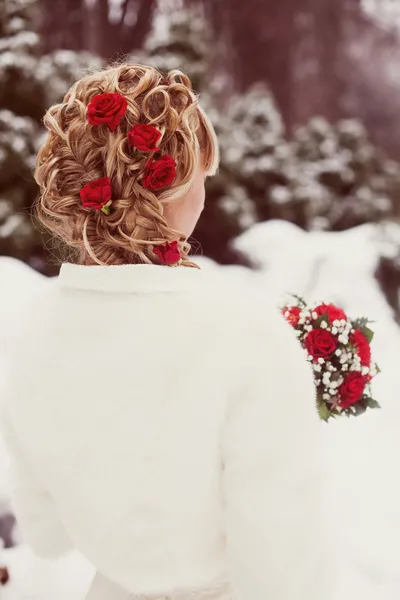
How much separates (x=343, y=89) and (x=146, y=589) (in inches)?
135

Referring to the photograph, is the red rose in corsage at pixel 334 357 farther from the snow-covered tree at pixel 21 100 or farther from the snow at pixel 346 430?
the snow-covered tree at pixel 21 100

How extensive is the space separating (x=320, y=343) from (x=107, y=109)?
908mm

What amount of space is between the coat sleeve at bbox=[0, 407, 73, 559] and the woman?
0.08m

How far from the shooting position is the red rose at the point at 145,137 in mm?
769

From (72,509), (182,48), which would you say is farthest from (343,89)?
(72,509)

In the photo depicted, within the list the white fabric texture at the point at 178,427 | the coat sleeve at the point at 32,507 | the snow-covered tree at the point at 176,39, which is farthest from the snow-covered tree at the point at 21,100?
the white fabric texture at the point at 178,427

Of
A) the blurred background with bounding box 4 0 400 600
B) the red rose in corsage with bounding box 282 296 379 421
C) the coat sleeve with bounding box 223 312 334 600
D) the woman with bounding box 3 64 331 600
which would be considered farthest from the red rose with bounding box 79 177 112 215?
the blurred background with bounding box 4 0 400 600

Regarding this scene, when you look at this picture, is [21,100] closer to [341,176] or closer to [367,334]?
[341,176]

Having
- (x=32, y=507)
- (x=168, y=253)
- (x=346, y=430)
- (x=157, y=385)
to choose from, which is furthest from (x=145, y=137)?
(x=346, y=430)

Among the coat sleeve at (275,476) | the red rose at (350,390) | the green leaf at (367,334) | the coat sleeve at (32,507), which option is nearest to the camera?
the coat sleeve at (275,476)

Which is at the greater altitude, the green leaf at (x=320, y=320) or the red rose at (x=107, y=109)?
the red rose at (x=107, y=109)

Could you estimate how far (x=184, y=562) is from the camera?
81 cm

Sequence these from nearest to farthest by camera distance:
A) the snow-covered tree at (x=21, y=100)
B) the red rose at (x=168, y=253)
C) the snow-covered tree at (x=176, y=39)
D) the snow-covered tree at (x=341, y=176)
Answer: the red rose at (x=168, y=253)
the snow-covered tree at (x=21, y=100)
the snow-covered tree at (x=176, y=39)
the snow-covered tree at (x=341, y=176)

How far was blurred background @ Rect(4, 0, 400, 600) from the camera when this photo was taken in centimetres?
334
